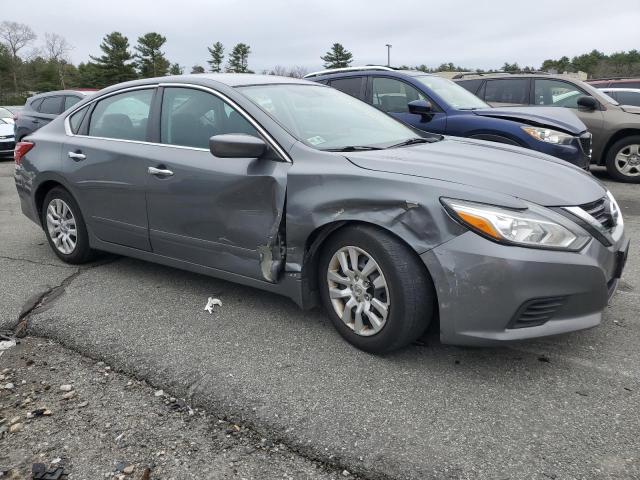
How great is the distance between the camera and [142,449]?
2428mm

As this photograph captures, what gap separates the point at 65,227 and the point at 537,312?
3.86 meters

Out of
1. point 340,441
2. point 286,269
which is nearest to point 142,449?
point 340,441

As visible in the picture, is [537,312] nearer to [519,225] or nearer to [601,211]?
[519,225]

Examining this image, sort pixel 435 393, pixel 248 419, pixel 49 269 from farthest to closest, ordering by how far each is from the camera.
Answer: pixel 49 269 < pixel 435 393 < pixel 248 419

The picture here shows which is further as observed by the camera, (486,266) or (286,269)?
(286,269)

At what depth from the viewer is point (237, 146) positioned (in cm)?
331

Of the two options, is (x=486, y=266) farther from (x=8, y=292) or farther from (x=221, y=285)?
(x=8, y=292)

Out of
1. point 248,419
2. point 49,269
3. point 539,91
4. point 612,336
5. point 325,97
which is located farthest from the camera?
point 539,91

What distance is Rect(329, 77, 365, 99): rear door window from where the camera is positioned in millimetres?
7832

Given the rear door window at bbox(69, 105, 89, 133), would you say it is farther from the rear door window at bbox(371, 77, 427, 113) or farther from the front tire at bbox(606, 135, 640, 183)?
the front tire at bbox(606, 135, 640, 183)

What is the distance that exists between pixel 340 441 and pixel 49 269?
3.41m

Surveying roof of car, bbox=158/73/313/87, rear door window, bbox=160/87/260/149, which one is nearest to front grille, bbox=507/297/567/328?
rear door window, bbox=160/87/260/149

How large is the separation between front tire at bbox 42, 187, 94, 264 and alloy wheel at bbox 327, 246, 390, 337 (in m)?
2.52

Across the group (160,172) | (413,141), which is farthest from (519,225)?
(160,172)
